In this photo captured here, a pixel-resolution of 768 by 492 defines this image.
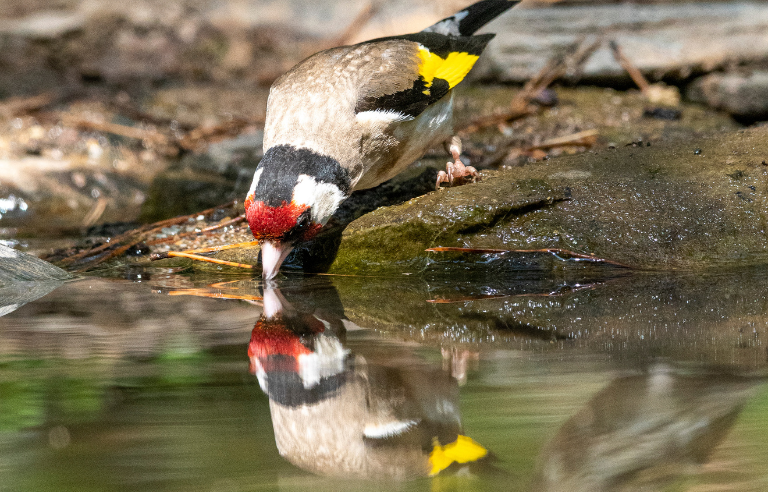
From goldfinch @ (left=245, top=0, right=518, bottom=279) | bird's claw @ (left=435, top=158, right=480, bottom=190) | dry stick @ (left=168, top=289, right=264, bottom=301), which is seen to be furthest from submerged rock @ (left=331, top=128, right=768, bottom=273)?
dry stick @ (left=168, top=289, right=264, bottom=301)

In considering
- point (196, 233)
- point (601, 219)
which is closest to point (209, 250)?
point (196, 233)

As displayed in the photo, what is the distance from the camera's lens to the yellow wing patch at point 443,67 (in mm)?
3828

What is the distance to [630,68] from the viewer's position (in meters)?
6.58

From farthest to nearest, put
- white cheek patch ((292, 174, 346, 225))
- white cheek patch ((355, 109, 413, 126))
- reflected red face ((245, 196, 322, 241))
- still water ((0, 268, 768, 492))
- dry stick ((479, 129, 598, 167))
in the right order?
dry stick ((479, 129, 598, 167))
white cheek patch ((355, 109, 413, 126))
white cheek patch ((292, 174, 346, 225))
reflected red face ((245, 196, 322, 241))
still water ((0, 268, 768, 492))

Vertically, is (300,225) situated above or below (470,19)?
below

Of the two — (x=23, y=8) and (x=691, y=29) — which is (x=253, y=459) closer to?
(x=691, y=29)

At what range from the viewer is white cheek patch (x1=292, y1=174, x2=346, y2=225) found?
10.2 ft

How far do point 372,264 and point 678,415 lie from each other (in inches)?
80.8

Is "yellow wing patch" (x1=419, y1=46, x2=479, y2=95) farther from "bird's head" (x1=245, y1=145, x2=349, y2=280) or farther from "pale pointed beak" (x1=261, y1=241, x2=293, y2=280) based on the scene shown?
"pale pointed beak" (x1=261, y1=241, x2=293, y2=280)

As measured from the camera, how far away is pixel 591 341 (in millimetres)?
2061

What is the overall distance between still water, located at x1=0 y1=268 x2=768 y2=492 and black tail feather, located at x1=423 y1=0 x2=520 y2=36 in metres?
2.46

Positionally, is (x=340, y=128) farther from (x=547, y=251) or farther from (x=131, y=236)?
(x=131, y=236)

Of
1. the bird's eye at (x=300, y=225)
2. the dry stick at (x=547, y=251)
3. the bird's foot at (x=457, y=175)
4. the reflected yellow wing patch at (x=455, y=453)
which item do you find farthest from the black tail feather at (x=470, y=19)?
the reflected yellow wing patch at (x=455, y=453)

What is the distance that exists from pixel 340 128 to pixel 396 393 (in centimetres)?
195
